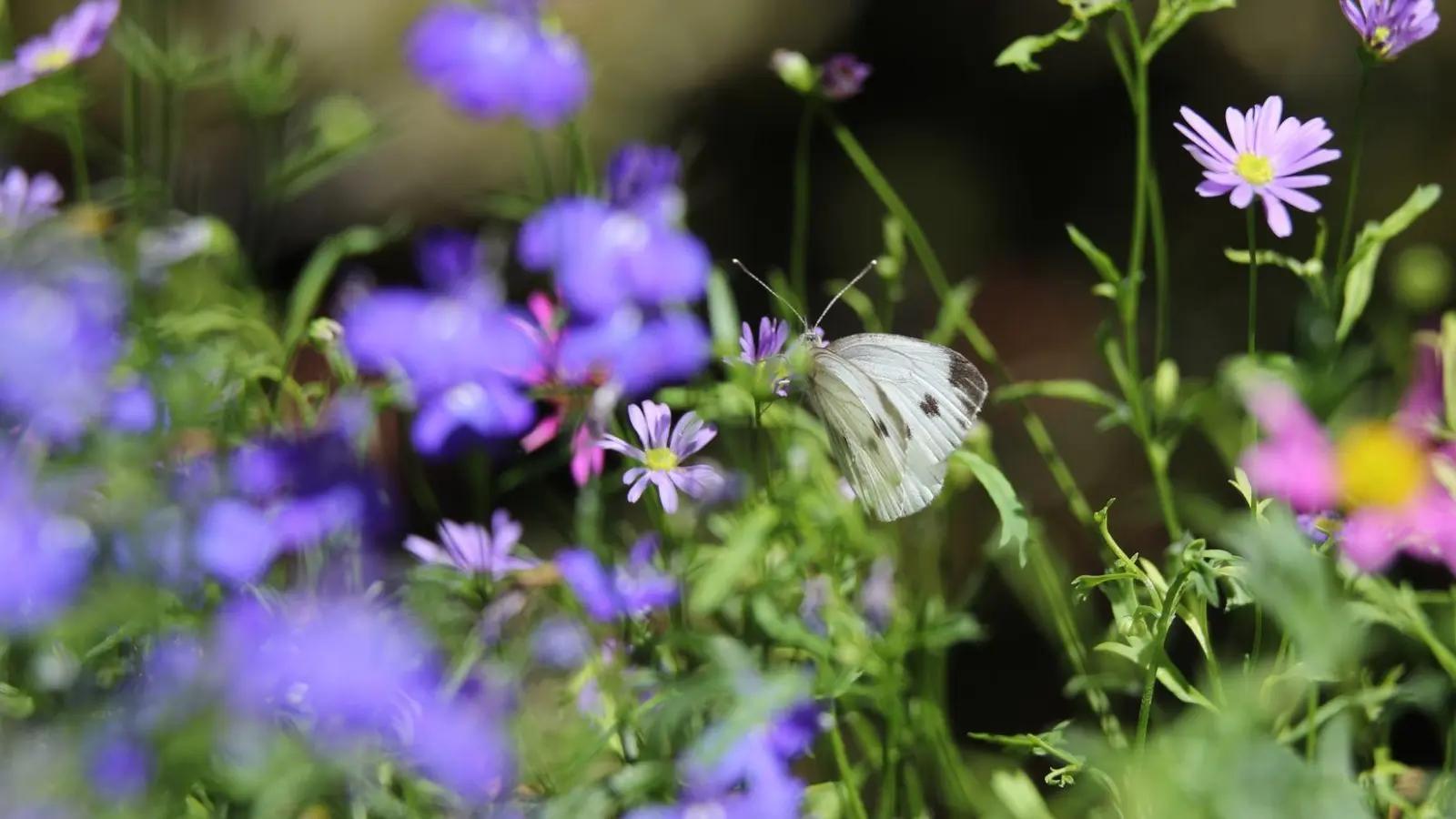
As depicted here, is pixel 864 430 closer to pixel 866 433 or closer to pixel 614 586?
pixel 866 433

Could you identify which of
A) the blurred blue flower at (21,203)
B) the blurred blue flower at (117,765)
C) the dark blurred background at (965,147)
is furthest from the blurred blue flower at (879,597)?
the dark blurred background at (965,147)

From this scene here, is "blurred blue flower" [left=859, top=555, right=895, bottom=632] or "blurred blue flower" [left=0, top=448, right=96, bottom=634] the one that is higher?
"blurred blue flower" [left=0, top=448, right=96, bottom=634]

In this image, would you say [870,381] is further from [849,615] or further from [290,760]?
[290,760]

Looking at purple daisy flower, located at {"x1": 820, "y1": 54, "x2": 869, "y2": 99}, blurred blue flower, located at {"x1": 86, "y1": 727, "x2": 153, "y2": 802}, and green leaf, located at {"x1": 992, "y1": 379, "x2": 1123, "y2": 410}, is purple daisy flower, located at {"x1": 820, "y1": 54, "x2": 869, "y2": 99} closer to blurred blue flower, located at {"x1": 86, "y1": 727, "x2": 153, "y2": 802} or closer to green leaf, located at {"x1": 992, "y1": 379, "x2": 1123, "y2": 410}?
green leaf, located at {"x1": 992, "y1": 379, "x2": 1123, "y2": 410}

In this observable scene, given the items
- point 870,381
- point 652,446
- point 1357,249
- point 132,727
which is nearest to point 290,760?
point 132,727

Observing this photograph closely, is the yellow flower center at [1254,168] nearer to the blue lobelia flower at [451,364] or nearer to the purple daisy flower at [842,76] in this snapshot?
the purple daisy flower at [842,76]

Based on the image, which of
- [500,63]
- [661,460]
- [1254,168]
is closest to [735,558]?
[661,460]

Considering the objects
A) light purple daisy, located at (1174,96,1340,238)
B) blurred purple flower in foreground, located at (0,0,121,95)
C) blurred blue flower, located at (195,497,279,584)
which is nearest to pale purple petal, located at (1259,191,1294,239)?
light purple daisy, located at (1174,96,1340,238)
